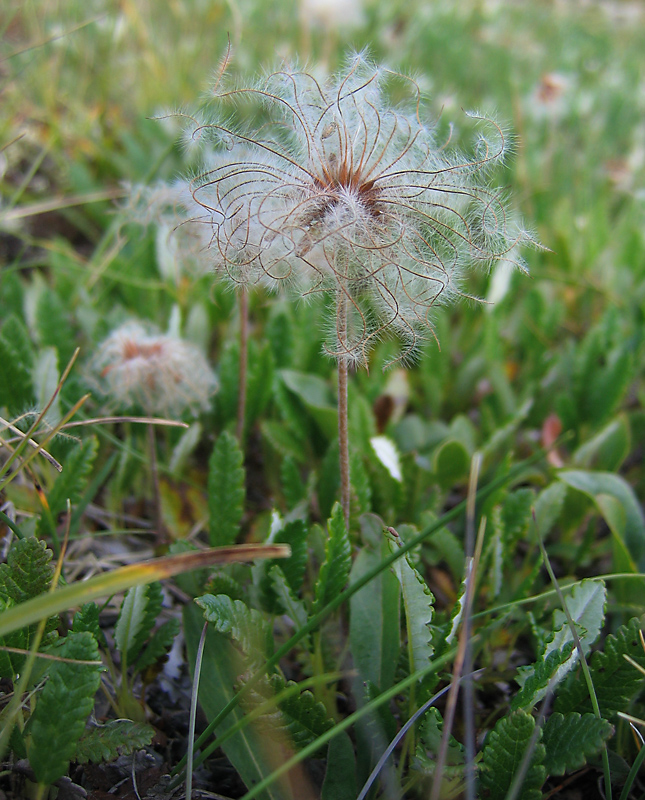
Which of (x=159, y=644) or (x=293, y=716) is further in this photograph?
(x=159, y=644)

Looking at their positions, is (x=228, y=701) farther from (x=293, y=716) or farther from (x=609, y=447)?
(x=609, y=447)

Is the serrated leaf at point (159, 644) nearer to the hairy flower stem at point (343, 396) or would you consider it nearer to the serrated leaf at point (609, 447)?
the hairy flower stem at point (343, 396)

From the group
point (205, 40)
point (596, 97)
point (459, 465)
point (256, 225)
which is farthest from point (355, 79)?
point (596, 97)

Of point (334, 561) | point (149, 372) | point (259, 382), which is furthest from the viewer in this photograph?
point (259, 382)

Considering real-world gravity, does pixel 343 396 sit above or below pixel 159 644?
above

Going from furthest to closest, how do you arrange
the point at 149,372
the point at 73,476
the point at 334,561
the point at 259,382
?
the point at 259,382 < the point at 149,372 < the point at 73,476 < the point at 334,561

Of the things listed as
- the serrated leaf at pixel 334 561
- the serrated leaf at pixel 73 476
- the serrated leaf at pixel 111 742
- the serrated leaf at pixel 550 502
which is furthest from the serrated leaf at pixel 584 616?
the serrated leaf at pixel 73 476

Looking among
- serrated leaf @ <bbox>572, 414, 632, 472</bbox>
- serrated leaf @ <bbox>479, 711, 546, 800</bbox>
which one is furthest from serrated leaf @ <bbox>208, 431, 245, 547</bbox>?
serrated leaf @ <bbox>572, 414, 632, 472</bbox>

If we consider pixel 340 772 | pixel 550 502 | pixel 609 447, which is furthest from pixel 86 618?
pixel 609 447
